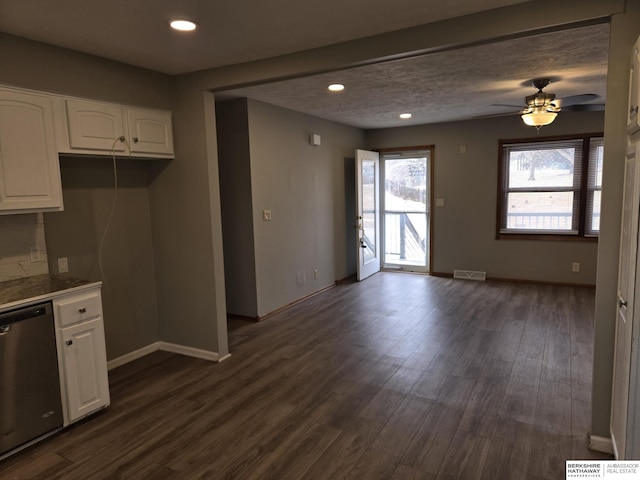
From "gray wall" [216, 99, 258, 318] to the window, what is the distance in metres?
3.90

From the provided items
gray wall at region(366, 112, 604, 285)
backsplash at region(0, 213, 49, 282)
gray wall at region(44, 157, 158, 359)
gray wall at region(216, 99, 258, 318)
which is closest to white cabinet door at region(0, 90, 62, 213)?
backsplash at region(0, 213, 49, 282)

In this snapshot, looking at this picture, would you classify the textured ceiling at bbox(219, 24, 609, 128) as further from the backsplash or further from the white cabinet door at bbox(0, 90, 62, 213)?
the backsplash

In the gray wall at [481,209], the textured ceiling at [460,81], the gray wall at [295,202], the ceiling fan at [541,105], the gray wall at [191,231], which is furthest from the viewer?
the gray wall at [481,209]

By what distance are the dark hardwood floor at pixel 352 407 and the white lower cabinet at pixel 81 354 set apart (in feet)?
0.48

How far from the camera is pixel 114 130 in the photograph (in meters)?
3.09

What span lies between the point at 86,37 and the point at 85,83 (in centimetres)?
42

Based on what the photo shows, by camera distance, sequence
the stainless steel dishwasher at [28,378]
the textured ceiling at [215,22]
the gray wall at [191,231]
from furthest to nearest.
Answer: the gray wall at [191,231], the stainless steel dishwasher at [28,378], the textured ceiling at [215,22]

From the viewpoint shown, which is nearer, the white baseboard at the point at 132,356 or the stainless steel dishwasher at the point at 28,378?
the stainless steel dishwasher at the point at 28,378

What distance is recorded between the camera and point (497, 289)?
583 centimetres

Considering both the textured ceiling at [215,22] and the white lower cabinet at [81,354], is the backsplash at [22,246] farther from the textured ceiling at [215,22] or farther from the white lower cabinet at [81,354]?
the textured ceiling at [215,22]

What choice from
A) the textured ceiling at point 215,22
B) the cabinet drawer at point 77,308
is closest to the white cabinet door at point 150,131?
the textured ceiling at point 215,22

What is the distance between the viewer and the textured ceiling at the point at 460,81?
3.01 m

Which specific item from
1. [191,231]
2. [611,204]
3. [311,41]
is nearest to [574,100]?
[611,204]

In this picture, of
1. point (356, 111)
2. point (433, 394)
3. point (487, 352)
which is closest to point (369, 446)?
point (433, 394)
